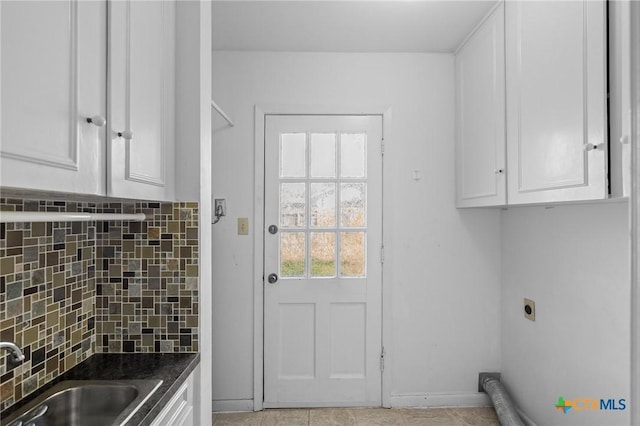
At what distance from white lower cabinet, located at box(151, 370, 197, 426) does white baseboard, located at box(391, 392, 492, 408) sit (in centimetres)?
159

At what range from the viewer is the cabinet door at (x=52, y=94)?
2.44 feet

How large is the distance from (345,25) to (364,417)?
241 cm

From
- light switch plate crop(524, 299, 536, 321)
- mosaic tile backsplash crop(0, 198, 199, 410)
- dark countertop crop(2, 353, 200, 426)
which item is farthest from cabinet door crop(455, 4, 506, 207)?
dark countertop crop(2, 353, 200, 426)

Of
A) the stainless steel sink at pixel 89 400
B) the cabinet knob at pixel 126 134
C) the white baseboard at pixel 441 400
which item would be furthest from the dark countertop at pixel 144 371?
the white baseboard at pixel 441 400

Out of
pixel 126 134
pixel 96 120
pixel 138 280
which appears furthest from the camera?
pixel 138 280

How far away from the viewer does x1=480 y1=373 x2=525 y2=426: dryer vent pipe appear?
2266 millimetres

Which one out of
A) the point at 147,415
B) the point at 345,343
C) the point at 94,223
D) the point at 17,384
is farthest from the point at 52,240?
the point at 345,343

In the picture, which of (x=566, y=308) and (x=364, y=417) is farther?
(x=364, y=417)

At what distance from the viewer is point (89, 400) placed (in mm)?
1263

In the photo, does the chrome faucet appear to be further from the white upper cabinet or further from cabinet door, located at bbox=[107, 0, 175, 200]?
the white upper cabinet

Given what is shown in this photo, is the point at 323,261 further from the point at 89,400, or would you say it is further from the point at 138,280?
the point at 89,400

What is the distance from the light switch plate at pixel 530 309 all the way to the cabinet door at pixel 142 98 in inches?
81.7

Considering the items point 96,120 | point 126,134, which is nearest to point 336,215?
point 126,134

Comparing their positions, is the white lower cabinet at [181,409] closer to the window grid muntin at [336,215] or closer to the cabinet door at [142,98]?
the cabinet door at [142,98]
